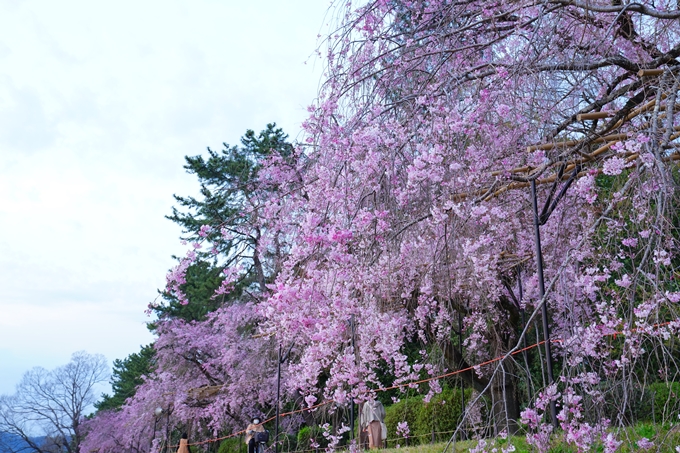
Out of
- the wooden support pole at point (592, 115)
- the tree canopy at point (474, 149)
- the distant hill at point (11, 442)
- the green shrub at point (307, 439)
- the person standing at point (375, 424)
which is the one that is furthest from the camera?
the distant hill at point (11, 442)

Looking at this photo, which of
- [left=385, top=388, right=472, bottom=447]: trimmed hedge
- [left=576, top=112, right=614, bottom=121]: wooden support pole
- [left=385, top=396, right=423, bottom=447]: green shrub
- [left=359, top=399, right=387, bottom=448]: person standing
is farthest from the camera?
[left=385, top=396, right=423, bottom=447]: green shrub

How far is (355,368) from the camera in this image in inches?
172

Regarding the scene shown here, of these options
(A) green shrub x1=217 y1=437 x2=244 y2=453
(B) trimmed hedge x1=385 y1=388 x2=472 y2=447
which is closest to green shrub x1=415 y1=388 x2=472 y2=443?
(B) trimmed hedge x1=385 y1=388 x2=472 y2=447

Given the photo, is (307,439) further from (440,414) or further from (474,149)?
(474,149)

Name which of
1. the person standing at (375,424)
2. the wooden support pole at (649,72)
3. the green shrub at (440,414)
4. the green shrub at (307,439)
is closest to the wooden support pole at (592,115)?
the wooden support pole at (649,72)

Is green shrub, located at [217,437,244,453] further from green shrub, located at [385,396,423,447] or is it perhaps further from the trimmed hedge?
the trimmed hedge

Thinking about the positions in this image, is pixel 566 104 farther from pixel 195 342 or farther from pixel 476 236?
pixel 195 342

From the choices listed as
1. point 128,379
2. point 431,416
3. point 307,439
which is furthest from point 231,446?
point 128,379

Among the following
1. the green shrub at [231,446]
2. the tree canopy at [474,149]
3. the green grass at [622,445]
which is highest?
the tree canopy at [474,149]

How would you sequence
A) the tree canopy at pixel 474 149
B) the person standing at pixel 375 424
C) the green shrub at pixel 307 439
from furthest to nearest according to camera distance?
the green shrub at pixel 307 439 → the person standing at pixel 375 424 → the tree canopy at pixel 474 149

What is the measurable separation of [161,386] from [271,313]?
9.10 m

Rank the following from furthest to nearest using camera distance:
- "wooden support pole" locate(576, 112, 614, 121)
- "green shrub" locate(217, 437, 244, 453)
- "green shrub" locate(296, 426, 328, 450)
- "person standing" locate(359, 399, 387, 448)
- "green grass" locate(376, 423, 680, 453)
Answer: "green shrub" locate(217, 437, 244, 453) → "green shrub" locate(296, 426, 328, 450) → "person standing" locate(359, 399, 387, 448) → "wooden support pole" locate(576, 112, 614, 121) → "green grass" locate(376, 423, 680, 453)

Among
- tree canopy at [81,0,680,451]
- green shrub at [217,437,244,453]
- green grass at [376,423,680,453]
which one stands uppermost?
tree canopy at [81,0,680,451]

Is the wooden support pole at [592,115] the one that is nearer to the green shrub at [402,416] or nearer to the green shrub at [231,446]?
the green shrub at [402,416]
